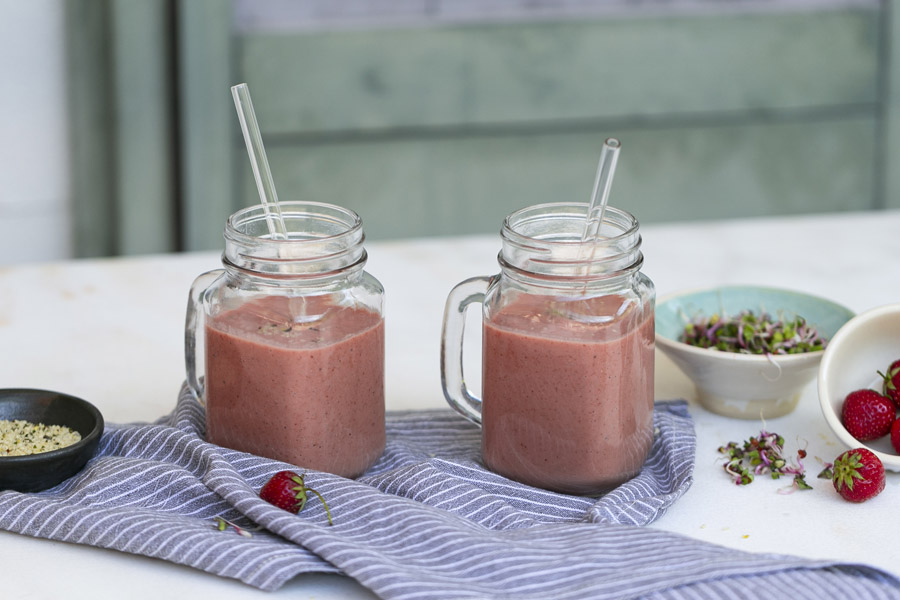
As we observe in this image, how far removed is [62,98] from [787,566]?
81.6 inches

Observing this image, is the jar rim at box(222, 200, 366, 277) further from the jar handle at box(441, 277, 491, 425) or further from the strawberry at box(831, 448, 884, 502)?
the strawberry at box(831, 448, 884, 502)

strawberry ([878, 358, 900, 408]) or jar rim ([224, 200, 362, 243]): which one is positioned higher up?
jar rim ([224, 200, 362, 243])

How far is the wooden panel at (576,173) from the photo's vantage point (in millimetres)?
2584

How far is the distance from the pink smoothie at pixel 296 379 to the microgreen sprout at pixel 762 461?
35 centimetres

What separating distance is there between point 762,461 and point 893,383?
6.3 inches

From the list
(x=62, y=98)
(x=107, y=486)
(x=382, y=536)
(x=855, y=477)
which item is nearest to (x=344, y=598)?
(x=382, y=536)

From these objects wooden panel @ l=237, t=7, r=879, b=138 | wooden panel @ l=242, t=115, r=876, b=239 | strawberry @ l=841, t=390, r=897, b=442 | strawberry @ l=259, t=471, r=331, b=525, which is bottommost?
strawberry @ l=259, t=471, r=331, b=525

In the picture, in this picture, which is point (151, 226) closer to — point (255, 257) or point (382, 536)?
point (255, 257)

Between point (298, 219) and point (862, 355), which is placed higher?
point (298, 219)

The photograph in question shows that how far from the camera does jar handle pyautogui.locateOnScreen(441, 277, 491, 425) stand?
3.38 feet

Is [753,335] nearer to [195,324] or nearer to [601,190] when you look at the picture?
[601,190]

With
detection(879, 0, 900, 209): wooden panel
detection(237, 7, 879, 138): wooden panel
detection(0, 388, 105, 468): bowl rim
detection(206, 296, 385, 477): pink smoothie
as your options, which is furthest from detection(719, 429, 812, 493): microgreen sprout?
detection(879, 0, 900, 209): wooden panel

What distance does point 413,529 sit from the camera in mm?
870

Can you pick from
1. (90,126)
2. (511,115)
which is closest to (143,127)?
(90,126)
